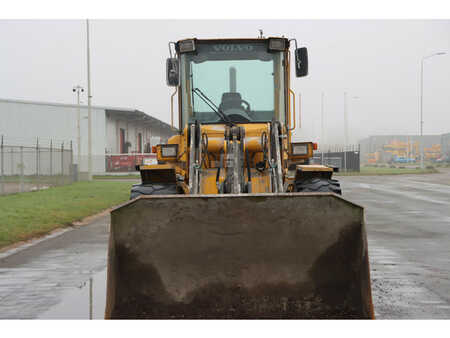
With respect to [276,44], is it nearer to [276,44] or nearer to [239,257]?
[276,44]

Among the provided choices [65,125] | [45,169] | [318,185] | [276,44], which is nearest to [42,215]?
[276,44]

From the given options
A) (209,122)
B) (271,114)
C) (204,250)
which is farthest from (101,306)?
(271,114)

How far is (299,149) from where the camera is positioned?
790 centimetres

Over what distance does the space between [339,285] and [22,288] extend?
3.88 m

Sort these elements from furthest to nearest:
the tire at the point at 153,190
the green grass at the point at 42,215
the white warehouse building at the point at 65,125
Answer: the white warehouse building at the point at 65,125
the green grass at the point at 42,215
the tire at the point at 153,190

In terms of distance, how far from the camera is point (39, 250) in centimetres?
959

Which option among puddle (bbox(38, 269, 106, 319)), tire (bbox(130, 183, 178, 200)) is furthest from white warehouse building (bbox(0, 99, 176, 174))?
puddle (bbox(38, 269, 106, 319))

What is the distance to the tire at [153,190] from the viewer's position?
22.4 feet

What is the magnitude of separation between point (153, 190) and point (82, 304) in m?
1.76

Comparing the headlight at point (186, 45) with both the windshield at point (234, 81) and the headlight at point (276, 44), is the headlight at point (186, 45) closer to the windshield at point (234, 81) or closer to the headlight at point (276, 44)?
the windshield at point (234, 81)

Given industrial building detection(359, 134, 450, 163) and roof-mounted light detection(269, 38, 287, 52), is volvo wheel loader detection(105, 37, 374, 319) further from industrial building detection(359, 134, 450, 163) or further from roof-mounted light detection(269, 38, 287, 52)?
industrial building detection(359, 134, 450, 163)

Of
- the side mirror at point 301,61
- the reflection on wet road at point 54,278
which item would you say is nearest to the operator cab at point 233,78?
the side mirror at point 301,61

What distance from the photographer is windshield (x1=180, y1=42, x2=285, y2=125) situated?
799 cm

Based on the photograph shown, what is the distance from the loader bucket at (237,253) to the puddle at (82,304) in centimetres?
80
